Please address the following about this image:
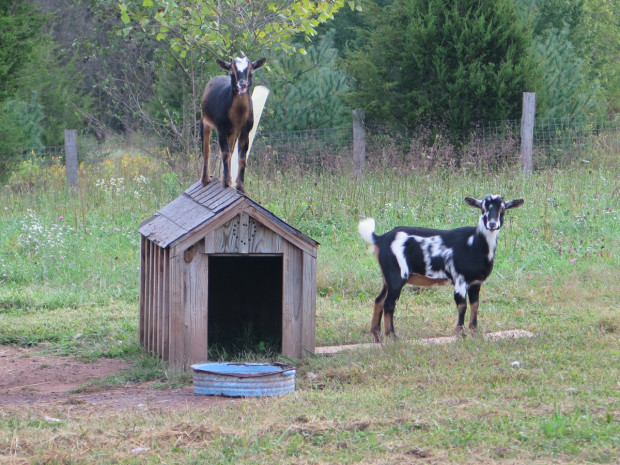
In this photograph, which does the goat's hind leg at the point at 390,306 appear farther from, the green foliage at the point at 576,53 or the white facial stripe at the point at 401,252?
the green foliage at the point at 576,53

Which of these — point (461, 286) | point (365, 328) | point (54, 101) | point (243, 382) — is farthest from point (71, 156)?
point (243, 382)

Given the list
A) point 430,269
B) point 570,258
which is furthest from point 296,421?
point 570,258

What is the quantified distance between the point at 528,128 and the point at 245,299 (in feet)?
25.1

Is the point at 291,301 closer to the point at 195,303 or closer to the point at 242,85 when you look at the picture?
the point at 195,303

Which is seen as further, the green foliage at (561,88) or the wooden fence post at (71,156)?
the green foliage at (561,88)

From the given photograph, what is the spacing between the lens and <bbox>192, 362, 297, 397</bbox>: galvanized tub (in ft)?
20.0

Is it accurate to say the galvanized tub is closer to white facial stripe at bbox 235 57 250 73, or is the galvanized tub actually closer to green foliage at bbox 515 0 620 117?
white facial stripe at bbox 235 57 250 73

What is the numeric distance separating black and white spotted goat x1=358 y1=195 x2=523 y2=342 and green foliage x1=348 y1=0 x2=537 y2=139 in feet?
28.0

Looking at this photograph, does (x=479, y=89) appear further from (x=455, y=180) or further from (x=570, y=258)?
(x=570, y=258)

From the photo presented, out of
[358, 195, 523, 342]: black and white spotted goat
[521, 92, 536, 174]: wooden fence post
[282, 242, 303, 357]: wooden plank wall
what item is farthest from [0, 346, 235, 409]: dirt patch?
[521, 92, 536, 174]: wooden fence post

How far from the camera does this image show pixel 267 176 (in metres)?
14.8

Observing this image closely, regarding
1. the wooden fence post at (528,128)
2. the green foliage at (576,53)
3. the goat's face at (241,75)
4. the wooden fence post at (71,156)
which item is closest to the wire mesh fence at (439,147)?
the wooden fence post at (528,128)

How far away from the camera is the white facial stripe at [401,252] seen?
308 inches

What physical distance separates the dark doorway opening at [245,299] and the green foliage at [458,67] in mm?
8211
